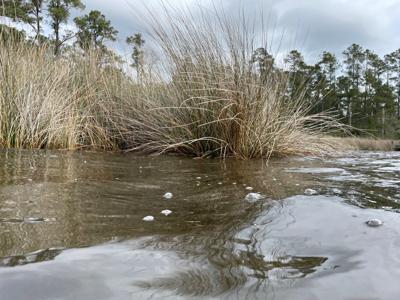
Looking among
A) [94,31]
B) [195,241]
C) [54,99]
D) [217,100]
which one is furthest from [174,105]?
[94,31]

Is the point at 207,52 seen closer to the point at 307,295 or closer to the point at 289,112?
the point at 289,112

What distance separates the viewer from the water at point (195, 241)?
97cm

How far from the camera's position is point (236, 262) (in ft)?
3.78

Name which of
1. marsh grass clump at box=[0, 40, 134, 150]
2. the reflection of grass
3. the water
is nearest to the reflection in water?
the water

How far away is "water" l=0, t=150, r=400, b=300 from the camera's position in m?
0.97

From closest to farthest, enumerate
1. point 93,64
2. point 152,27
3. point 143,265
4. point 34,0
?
point 143,265 → point 152,27 → point 93,64 → point 34,0

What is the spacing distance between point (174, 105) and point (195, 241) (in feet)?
12.6

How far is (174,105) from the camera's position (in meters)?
5.08

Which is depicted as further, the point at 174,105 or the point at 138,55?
the point at 138,55

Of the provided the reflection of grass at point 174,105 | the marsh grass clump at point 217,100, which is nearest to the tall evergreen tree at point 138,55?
the reflection of grass at point 174,105

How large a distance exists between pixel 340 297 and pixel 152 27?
4.66 metres

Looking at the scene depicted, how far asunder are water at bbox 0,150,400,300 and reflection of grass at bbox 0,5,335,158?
2.18m

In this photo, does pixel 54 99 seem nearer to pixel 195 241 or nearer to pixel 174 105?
pixel 174 105

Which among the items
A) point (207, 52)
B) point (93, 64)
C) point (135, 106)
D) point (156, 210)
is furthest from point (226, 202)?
point (93, 64)
